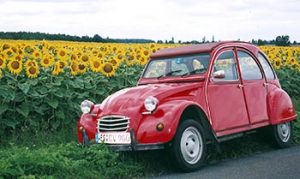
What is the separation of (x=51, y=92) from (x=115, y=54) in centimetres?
→ 384

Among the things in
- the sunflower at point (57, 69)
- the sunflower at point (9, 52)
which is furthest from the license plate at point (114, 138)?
the sunflower at point (9, 52)

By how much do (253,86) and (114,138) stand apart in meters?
2.76

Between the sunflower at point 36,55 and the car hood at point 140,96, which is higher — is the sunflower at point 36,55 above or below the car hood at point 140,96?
above

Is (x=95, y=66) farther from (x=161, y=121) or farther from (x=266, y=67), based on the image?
(x=161, y=121)

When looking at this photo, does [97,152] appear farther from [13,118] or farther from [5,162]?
[13,118]

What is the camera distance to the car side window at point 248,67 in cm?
1000

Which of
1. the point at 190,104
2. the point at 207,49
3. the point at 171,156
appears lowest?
the point at 171,156

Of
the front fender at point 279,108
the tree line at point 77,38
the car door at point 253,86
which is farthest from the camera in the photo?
the tree line at point 77,38

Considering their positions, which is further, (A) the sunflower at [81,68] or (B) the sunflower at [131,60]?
(B) the sunflower at [131,60]

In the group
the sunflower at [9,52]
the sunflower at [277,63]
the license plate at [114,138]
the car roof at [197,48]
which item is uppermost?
the car roof at [197,48]

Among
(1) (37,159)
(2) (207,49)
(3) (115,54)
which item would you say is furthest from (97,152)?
(3) (115,54)

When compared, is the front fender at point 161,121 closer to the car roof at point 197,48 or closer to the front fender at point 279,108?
the car roof at point 197,48

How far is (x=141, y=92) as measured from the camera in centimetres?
866

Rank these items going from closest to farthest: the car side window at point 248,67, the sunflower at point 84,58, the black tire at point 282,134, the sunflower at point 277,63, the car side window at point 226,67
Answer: the car side window at point 226,67 → the car side window at point 248,67 → the black tire at point 282,134 → the sunflower at point 84,58 → the sunflower at point 277,63
